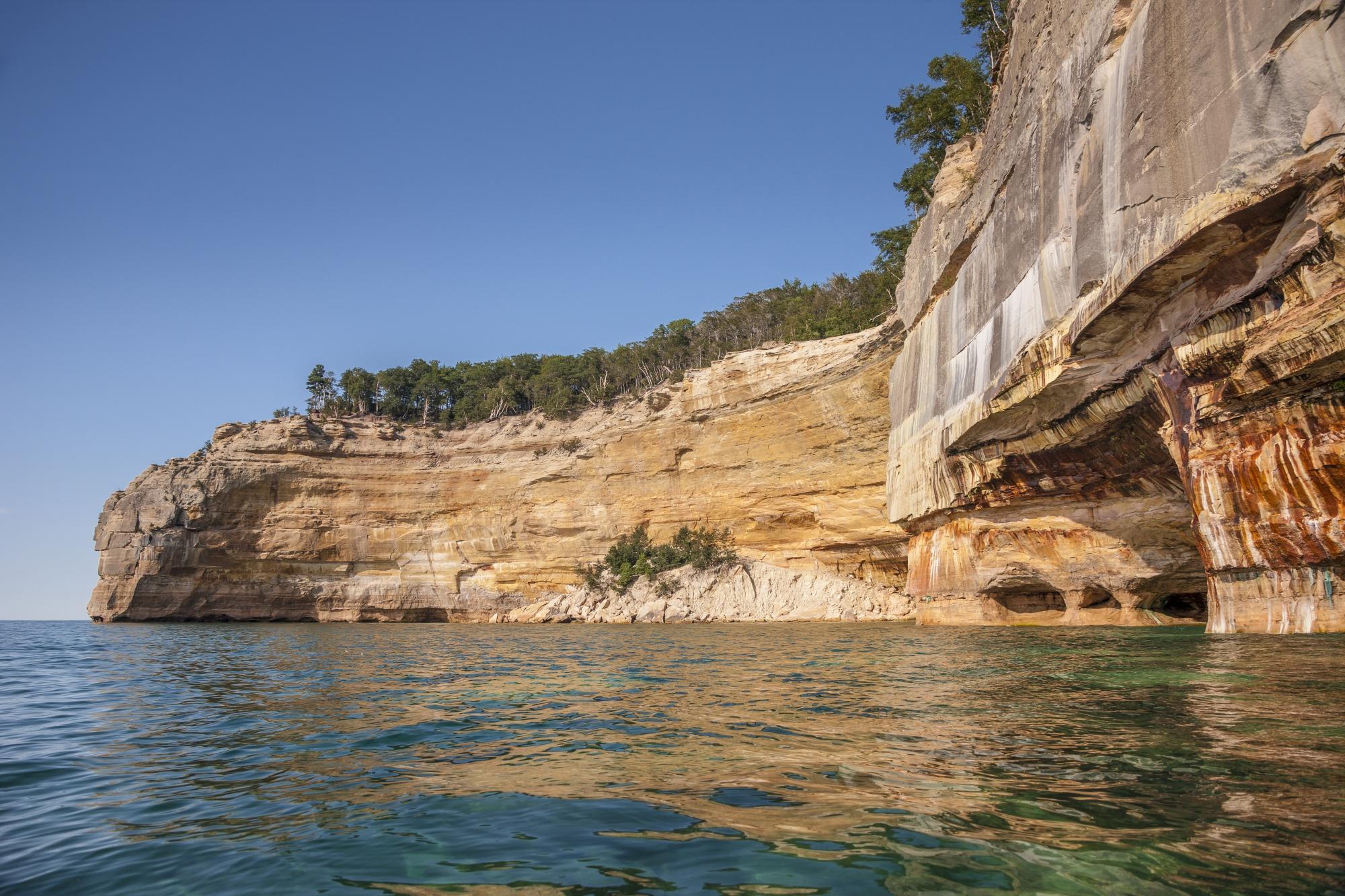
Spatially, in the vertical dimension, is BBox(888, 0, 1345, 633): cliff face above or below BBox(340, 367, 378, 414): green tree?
below

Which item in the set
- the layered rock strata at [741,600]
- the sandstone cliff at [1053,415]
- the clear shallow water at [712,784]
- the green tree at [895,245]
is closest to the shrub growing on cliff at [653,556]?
the layered rock strata at [741,600]

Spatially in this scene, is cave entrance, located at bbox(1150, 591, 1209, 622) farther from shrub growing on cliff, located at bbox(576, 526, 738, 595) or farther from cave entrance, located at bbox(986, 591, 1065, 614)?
shrub growing on cliff, located at bbox(576, 526, 738, 595)

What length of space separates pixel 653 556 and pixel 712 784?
125ft

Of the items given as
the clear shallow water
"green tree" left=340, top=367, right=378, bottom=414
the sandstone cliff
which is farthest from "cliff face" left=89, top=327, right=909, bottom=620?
the clear shallow water

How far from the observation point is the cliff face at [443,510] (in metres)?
39.7

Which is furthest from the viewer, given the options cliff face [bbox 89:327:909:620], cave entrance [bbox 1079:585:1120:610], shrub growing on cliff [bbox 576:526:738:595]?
shrub growing on cliff [bbox 576:526:738:595]

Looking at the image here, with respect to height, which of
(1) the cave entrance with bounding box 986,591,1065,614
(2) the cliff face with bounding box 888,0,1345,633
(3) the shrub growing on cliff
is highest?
(2) the cliff face with bounding box 888,0,1345,633

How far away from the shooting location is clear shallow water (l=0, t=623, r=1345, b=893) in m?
3.08

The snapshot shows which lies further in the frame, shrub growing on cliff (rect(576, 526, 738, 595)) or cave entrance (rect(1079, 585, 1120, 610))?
shrub growing on cliff (rect(576, 526, 738, 595))

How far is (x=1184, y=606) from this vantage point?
2023 cm

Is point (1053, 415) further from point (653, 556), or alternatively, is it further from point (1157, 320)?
point (653, 556)

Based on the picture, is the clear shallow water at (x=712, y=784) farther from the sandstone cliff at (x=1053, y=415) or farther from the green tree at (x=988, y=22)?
the green tree at (x=988, y=22)

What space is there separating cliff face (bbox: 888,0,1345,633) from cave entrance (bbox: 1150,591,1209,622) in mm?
75

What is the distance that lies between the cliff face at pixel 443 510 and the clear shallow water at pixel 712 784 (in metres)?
29.9
